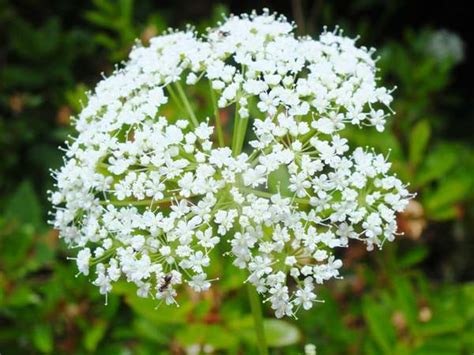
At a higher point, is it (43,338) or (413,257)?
(413,257)

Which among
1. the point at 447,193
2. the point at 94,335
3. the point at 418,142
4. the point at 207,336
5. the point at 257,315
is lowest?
the point at 257,315

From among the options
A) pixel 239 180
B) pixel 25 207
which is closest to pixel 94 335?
pixel 25 207

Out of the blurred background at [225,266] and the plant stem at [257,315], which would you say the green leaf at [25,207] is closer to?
the blurred background at [225,266]

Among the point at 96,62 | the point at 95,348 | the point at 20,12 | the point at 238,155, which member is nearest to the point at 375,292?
the point at 95,348

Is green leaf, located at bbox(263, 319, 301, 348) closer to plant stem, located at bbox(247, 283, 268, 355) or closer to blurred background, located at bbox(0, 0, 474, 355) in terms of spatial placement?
blurred background, located at bbox(0, 0, 474, 355)

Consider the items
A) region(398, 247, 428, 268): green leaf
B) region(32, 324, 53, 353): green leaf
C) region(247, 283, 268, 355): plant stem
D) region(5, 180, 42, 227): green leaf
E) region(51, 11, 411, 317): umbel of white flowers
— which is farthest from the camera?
region(5, 180, 42, 227): green leaf

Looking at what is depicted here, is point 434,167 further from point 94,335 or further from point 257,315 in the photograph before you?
point 94,335

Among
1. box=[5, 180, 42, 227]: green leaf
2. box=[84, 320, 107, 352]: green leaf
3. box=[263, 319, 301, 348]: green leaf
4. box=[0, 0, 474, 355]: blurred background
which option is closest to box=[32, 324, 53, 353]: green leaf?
box=[0, 0, 474, 355]: blurred background

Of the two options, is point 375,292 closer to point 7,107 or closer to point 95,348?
point 95,348
